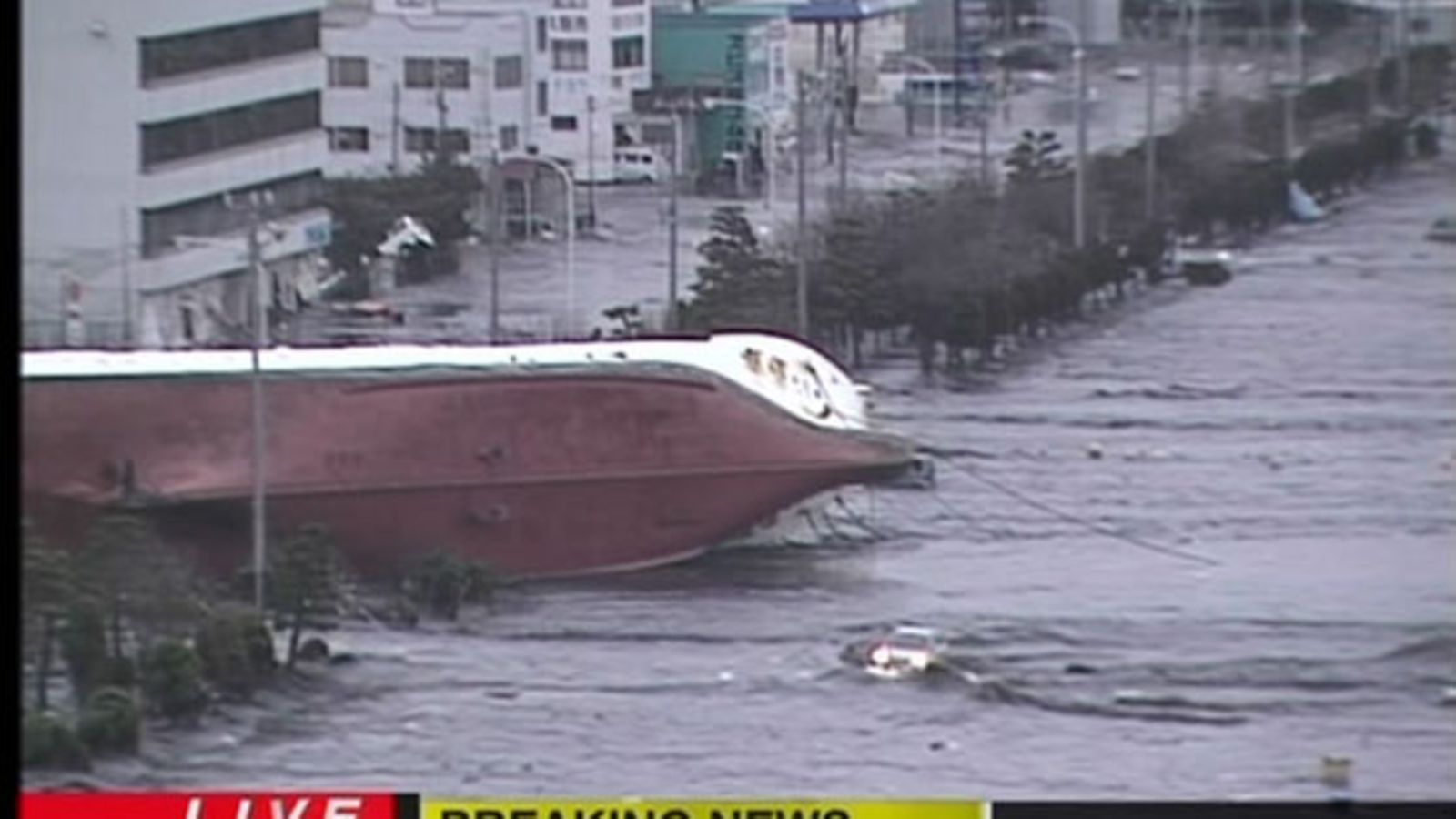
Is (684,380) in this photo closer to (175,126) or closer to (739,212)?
(739,212)

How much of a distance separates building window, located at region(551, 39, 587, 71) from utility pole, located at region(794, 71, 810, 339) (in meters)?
0.22

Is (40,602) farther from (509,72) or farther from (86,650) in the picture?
(509,72)

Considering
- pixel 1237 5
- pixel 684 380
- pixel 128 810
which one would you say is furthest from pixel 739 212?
pixel 128 810

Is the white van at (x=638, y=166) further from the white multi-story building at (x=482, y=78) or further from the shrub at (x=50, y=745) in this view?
the shrub at (x=50, y=745)

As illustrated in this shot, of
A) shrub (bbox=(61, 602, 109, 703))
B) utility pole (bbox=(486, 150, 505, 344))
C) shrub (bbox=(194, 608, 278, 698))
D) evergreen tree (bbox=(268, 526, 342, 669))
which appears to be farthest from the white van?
shrub (bbox=(61, 602, 109, 703))

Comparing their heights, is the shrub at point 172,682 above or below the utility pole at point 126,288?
below

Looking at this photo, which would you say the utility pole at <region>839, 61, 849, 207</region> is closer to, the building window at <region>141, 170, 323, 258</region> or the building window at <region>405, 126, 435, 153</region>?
the building window at <region>405, 126, 435, 153</region>

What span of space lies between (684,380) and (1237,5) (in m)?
0.67

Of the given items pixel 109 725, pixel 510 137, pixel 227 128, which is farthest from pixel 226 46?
pixel 109 725

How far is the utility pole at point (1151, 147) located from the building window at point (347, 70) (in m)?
0.79

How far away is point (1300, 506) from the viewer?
3.27 m

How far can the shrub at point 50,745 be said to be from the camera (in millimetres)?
3143

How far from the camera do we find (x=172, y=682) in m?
3.20

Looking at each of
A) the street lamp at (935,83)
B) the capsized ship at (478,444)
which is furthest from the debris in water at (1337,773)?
the street lamp at (935,83)
